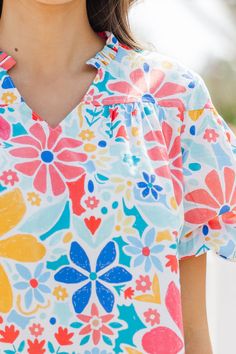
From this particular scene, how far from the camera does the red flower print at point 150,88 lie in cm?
170

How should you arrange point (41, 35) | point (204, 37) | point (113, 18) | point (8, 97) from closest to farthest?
point (8, 97) → point (41, 35) → point (113, 18) → point (204, 37)

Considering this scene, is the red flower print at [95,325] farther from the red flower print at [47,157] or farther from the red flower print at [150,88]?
the red flower print at [150,88]

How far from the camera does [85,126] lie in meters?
1.63

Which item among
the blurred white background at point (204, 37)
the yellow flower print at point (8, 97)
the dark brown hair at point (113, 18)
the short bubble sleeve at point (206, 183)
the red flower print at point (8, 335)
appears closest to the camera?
the red flower print at point (8, 335)

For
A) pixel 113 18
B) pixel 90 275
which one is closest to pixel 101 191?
pixel 90 275

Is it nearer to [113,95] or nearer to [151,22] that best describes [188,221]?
[113,95]

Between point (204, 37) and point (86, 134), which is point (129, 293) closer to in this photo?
point (86, 134)

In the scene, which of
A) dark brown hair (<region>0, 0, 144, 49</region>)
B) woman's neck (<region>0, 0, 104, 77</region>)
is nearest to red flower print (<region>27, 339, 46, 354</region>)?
woman's neck (<region>0, 0, 104, 77</region>)

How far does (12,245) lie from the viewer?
153cm

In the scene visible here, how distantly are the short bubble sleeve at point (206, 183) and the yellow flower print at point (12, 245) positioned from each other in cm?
33

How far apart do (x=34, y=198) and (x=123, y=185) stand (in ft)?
0.51

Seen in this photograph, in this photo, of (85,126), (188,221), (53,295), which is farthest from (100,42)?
(53,295)

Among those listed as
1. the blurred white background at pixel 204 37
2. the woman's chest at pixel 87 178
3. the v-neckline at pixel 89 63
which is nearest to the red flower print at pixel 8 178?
the woman's chest at pixel 87 178

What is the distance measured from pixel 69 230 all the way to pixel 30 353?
8.2 inches
